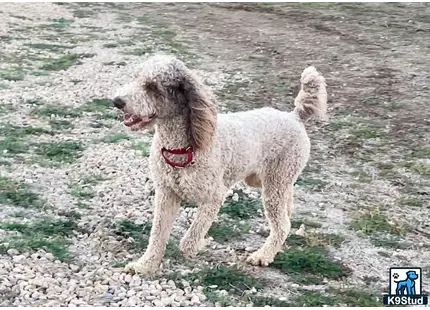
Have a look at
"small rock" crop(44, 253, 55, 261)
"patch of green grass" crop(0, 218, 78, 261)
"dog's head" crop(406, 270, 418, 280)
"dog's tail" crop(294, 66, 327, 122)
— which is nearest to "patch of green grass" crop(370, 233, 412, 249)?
"dog's head" crop(406, 270, 418, 280)

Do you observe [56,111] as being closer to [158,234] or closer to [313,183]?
[313,183]

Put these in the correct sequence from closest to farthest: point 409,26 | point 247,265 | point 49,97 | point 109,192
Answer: point 247,265
point 109,192
point 49,97
point 409,26

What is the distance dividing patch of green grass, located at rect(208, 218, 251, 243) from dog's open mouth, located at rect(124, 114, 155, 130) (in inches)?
55.3

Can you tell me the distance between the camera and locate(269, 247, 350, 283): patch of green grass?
4980 mm

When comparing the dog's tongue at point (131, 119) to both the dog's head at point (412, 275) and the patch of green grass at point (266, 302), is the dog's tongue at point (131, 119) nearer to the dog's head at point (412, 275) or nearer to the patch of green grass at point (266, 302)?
the patch of green grass at point (266, 302)

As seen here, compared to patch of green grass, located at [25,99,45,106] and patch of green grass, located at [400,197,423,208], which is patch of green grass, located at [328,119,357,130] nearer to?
patch of green grass, located at [400,197,423,208]

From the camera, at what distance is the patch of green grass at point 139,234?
→ 5.11 meters

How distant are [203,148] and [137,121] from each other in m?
0.47

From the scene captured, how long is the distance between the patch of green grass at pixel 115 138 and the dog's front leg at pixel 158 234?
289cm

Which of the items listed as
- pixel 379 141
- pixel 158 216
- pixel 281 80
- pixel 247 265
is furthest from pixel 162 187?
pixel 281 80

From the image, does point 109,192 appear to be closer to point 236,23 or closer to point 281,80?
point 281,80

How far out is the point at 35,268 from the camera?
15.4 feet

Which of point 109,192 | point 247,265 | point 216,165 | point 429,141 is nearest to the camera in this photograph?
point 216,165

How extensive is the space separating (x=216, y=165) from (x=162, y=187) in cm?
39
